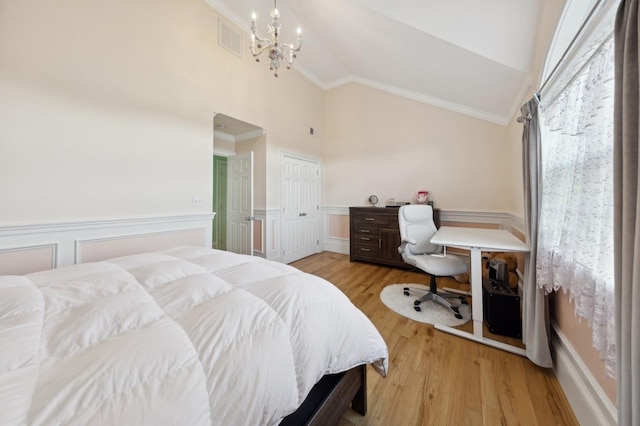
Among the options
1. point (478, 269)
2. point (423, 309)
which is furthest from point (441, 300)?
point (478, 269)

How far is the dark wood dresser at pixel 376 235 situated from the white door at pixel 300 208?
929 mm

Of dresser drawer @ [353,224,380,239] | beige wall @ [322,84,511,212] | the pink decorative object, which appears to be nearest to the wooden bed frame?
dresser drawer @ [353,224,380,239]

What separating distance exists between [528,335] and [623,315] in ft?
3.78

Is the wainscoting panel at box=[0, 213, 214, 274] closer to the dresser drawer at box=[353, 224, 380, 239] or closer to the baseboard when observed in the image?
the dresser drawer at box=[353, 224, 380, 239]

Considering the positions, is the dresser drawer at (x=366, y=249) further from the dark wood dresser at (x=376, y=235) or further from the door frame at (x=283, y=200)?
the door frame at (x=283, y=200)

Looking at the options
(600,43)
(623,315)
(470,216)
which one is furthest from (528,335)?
(470,216)

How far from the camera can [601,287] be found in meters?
0.91

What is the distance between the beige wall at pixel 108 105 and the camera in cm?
165

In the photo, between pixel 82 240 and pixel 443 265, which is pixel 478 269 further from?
pixel 82 240

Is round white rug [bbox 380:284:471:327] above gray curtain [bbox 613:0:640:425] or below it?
A: below

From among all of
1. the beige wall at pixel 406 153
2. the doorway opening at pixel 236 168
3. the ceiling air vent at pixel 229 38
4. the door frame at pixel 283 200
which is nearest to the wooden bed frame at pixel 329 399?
the doorway opening at pixel 236 168

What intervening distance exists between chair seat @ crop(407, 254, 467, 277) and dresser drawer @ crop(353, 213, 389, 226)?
148cm

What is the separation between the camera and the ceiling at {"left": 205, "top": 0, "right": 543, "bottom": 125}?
72.2 inches

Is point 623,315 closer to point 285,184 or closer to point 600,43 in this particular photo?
point 600,43
